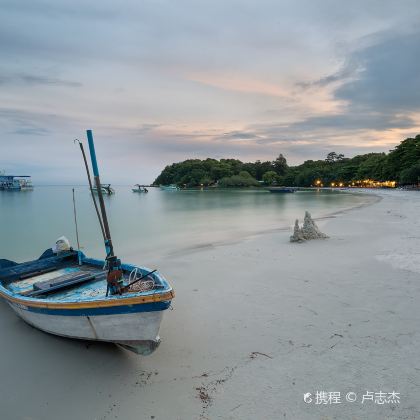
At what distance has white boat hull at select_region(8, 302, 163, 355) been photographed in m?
4.86

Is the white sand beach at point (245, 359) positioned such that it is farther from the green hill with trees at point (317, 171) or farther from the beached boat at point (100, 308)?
the green hill with trees at point (317, 171)

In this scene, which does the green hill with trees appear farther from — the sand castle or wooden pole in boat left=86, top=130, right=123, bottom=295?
wooden pole in boat left=86, top=130, right=123, bottom=295

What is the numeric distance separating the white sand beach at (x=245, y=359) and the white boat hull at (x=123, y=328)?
1.71ft

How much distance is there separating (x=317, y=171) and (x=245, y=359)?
5210 inches

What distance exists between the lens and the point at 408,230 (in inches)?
675

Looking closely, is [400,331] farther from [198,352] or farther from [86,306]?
[86,306]

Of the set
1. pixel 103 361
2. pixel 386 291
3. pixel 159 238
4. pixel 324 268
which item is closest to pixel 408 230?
pixel 324 268

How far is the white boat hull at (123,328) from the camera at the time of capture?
4.86 metres

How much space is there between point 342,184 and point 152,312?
130 m

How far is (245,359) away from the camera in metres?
5.23

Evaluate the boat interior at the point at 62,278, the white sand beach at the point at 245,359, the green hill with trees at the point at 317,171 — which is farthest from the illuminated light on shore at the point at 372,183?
the boat interior at the point at 62,278

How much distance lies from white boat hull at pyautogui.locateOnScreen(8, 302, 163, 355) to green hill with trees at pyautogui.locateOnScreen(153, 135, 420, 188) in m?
83.9

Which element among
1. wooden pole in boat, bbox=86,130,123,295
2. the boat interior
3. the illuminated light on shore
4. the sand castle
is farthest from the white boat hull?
the illuminated light on shore

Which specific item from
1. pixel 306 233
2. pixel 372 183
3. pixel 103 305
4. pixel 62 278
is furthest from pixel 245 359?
pixel 372 183
